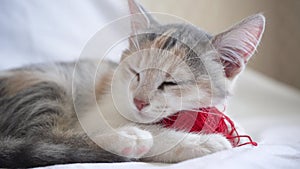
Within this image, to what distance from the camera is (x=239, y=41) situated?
2.94 ft

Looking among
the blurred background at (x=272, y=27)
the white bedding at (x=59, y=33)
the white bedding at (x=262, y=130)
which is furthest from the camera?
the blurred background at (x=272, y=27)

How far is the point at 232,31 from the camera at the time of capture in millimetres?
889

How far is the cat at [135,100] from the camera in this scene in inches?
31.3

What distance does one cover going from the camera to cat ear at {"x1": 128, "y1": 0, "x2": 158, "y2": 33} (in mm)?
938

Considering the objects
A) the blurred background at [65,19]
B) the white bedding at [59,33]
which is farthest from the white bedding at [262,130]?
the blurred background at [65,19]

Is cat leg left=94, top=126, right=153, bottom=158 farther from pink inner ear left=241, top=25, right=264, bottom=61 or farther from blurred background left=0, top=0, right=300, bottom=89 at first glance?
blurred background left=0, top=0, right=300, bottom=89

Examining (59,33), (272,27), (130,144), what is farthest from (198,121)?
(272,27)

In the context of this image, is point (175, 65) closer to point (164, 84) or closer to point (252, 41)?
point (164, 84)

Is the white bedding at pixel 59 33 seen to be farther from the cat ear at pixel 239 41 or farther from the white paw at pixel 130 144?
the white paw at pixel 130 144

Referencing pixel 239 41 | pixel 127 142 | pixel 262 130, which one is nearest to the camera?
pixel 127 142

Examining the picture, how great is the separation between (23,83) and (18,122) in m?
0.12

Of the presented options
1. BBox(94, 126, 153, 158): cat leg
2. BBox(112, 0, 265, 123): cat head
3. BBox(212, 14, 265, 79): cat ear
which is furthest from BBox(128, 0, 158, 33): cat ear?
BBox(94, 126, 153, 158): cat leg

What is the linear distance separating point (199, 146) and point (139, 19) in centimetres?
30

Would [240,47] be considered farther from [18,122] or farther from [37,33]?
[37,33]
